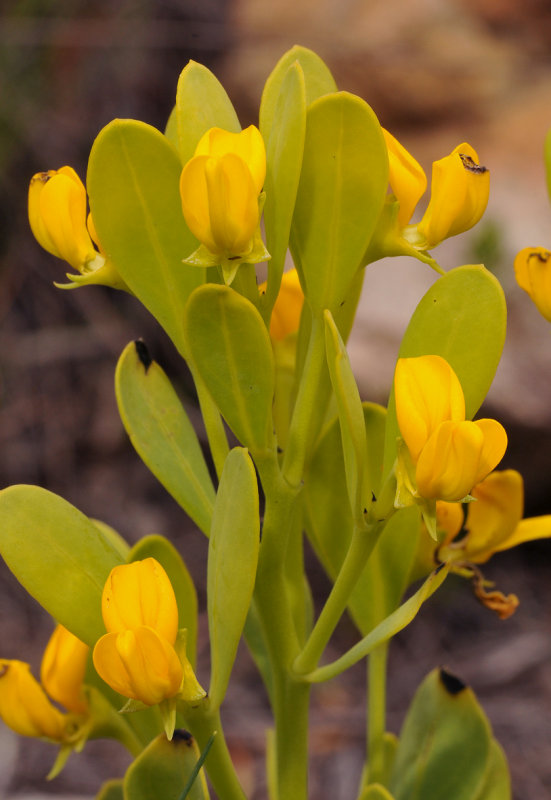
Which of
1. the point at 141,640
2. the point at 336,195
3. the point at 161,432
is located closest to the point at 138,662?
the point at 141,640

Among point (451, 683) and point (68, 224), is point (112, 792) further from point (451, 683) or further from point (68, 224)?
point (68, 224)

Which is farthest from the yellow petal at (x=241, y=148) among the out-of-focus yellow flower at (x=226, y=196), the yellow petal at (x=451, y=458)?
Result: the yellow petal at (x=451, y=458)

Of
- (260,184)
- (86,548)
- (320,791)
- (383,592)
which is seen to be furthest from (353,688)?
(260,184)

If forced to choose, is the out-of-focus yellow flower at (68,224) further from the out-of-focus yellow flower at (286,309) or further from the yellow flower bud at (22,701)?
the yellow flower bud at (22,701)

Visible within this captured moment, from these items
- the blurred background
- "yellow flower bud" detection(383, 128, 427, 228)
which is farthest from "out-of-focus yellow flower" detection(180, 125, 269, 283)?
the blurred background

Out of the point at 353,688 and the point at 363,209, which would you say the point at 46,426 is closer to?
the point at 353,688
